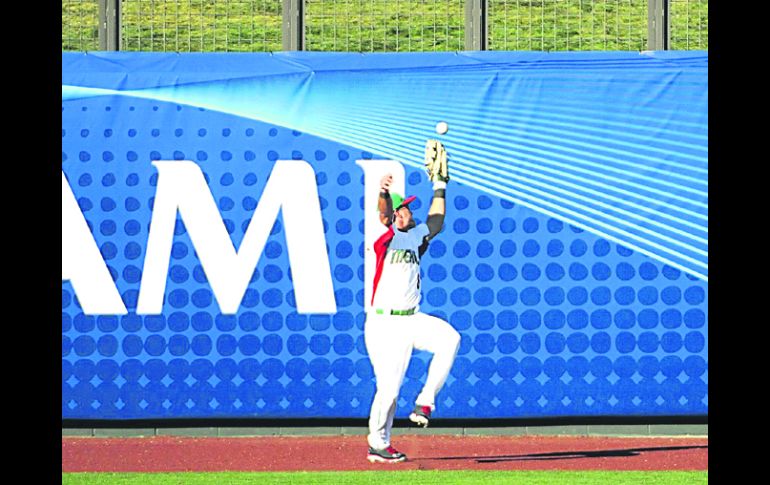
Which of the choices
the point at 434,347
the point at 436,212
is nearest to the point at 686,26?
the point at 436,212

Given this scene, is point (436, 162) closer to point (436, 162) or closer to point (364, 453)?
point (436, 162)

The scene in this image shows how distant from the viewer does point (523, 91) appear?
12.8m

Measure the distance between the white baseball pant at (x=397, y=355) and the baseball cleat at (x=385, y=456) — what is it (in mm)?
44

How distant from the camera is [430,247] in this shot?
12664 millimetres

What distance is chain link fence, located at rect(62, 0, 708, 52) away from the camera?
1362cm

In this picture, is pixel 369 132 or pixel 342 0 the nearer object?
pixel 369 132

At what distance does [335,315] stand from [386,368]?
2.92ft

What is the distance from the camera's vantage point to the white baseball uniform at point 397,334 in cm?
1196

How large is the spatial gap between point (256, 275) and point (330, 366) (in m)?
1.00

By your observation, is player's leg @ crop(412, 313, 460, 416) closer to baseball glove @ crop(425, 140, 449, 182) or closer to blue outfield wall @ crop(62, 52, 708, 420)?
blue outfield wall @ crop(62, 52, 708, 420)

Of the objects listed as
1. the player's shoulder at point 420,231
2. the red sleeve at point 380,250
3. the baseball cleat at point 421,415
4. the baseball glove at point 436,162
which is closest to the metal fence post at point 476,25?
the baseball glove at point 436,162
